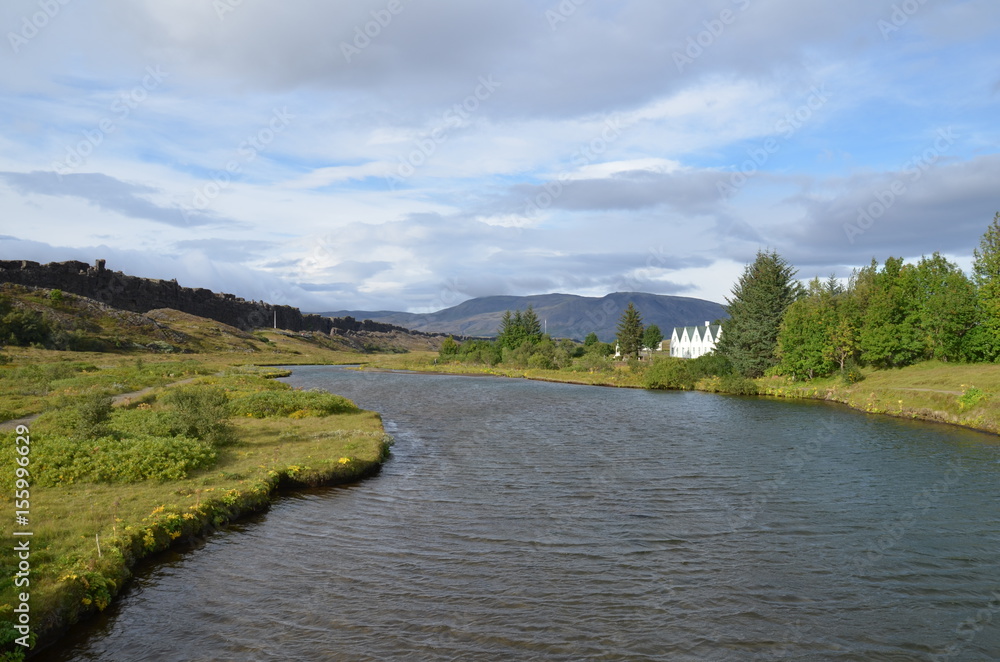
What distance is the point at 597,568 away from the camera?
15453 millimetres

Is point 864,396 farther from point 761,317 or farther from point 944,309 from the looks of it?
point 761,317

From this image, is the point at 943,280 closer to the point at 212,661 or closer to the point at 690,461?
the point at 690,461

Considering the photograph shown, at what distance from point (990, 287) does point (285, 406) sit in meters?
58.7

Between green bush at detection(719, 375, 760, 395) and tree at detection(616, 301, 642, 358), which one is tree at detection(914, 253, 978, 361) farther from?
tree at detection(616, 301, 642, 358)

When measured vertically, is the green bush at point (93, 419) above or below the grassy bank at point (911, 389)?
below

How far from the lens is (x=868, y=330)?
62812 mm

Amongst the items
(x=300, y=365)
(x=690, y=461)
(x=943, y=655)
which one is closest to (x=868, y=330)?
(x=690, y=461)

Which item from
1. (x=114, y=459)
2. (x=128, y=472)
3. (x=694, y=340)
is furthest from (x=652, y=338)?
(x=128, y=472)

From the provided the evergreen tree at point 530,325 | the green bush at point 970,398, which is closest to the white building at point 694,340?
the evergreen tree at point 530,325

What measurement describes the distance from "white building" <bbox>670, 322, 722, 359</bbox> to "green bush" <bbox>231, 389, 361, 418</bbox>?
111048 mm

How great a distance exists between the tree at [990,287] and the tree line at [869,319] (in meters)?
0.09

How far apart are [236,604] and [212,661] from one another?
2405mm

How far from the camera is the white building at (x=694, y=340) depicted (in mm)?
145250

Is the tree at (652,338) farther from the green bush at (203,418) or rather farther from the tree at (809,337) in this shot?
the green bush at (203,418)
